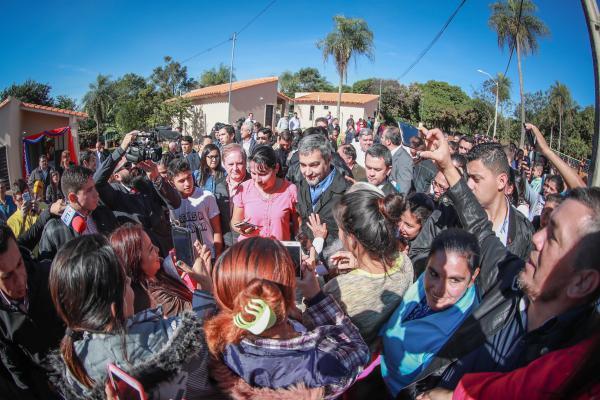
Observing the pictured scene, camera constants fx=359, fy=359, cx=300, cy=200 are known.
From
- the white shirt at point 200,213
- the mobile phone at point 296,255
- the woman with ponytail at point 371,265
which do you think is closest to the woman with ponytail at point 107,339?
the mobile phone at point 296,255

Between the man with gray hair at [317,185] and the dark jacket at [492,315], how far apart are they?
4.40 feet

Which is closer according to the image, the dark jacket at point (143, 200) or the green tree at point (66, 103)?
the dark jacket at point (143, 200)

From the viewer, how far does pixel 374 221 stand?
6.37 feet

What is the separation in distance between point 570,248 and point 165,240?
383 cm

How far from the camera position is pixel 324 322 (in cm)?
163

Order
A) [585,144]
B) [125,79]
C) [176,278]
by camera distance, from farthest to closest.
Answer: [125,79] → [585,144] → [176,278]

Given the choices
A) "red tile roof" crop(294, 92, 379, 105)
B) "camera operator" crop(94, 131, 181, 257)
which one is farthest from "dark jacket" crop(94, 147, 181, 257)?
"red tile roof" crop(294, 92, 379, 105)

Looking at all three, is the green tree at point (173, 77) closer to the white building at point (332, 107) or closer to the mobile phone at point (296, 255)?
the white building at point (332, 107)

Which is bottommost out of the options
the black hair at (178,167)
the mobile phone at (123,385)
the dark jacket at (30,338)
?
the dark jacket at (30,338)

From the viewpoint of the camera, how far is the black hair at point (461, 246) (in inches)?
72.3

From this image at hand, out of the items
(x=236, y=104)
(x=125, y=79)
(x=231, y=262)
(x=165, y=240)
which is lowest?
(x=165, y=240)

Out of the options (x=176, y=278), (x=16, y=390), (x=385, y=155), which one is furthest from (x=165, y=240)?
(x=385, y=155)

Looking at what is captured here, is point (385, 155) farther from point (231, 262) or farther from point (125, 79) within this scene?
point (125, 79)

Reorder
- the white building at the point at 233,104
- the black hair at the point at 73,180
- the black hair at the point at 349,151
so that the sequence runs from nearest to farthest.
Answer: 1. the black hair at the point at 73,180
2. the black hair at the point at 349,151
3. the white building at the point at 233,104
